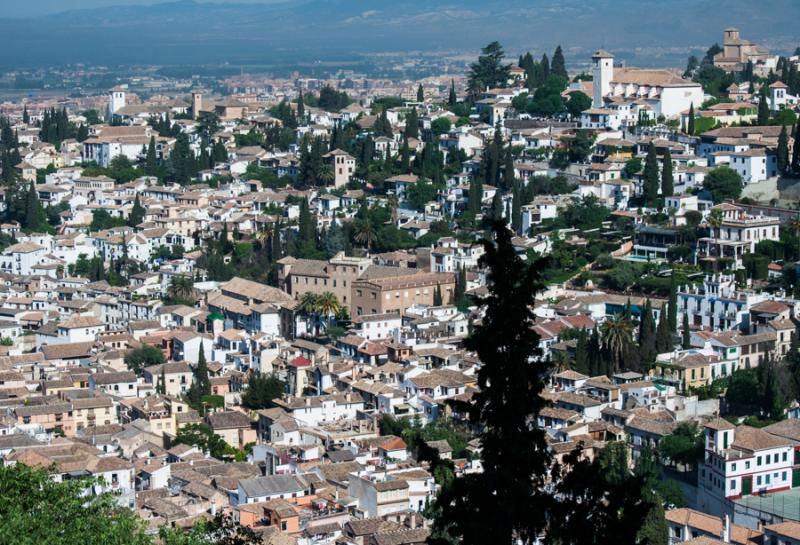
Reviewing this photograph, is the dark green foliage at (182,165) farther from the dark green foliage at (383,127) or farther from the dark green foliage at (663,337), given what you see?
the dark green foliage at (663,337)

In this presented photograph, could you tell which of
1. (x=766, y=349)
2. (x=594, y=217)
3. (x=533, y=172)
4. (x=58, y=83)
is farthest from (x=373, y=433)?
(x=58, y=83)

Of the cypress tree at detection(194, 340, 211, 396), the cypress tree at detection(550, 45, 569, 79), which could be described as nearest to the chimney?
the cypress tree at detection(194, 340, 211, 396)

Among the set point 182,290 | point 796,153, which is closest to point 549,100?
point 796,153

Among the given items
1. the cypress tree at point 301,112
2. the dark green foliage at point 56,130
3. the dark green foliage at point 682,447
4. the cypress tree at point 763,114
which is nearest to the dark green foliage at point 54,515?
the dark green foliage at point 682,447

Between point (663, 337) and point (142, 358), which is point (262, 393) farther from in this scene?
point (663, 337)

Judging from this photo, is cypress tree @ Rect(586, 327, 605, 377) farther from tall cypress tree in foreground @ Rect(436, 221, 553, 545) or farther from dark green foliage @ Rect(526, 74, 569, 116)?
tall cypress tree in foreground @ Rect(436, 221, 553, 545)

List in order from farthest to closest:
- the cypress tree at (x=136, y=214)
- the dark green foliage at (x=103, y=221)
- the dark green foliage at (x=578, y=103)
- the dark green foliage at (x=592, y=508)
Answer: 1. the dark green foliage at (x=578, y=103)
2. the dark green foliage at (x=103, y=221)
3. the cypress tree at (x=136, y=214)
4. the dark green foliage at (x=592, y=508)

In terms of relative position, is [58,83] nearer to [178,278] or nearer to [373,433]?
[178,278]
